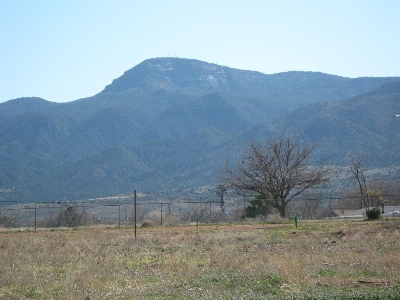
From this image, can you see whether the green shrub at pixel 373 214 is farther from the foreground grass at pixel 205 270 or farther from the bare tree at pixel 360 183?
the foreground grass at pixel 205 270

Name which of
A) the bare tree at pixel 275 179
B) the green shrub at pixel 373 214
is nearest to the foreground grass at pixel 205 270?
the green shrub at pixel 373 214

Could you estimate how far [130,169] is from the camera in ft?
492

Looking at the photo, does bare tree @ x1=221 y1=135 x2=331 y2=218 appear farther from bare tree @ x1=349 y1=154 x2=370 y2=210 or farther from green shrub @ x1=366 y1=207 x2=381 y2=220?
green shrub @ x1=366 y1=207 x2=381 y2=220

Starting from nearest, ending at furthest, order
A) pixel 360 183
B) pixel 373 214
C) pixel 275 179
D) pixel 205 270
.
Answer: pixel 205 270
pixel 373 214
pixel 275 179
pixel 360 183

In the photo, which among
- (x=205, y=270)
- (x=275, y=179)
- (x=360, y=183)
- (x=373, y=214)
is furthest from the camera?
(x=360, y=183)

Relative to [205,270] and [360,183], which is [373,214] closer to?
[360,183]

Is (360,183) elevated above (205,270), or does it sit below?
above

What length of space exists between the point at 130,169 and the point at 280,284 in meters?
135

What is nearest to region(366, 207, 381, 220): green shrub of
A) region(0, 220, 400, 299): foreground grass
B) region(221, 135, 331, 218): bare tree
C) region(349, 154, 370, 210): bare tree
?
region(349, 154, 370, 210): bare tree

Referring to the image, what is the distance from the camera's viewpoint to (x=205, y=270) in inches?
744

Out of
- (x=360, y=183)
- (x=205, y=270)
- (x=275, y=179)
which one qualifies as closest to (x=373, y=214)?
(x=275, y=179)

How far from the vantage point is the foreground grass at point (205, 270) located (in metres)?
15.4

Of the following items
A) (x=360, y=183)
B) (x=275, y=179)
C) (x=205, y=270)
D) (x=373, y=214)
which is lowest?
(x=205, y=270)

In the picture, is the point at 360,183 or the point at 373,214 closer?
the point at 373,214
